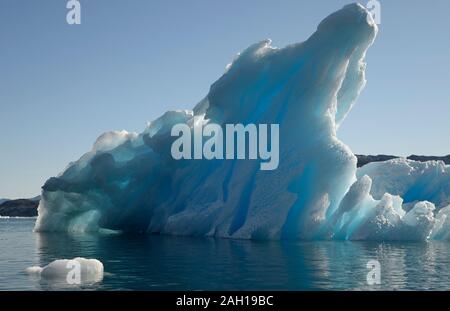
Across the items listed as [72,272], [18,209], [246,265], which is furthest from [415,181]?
[18,209]

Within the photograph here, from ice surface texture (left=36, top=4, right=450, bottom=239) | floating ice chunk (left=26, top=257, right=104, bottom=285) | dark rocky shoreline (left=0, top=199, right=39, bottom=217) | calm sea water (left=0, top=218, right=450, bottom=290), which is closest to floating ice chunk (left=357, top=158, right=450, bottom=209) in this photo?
ice surface texture (left=36, top=4, right=450, bottom=239)

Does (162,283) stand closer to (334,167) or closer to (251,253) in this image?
(251,253)

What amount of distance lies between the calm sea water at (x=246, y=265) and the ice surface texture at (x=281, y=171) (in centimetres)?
263

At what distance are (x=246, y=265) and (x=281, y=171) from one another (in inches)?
554

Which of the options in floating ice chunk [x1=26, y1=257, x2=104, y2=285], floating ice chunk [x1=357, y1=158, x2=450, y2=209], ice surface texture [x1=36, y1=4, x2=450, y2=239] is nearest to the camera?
floating ice chunk [x1=26, y1=257, x2=104, y2=285]

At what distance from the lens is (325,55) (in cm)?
3609

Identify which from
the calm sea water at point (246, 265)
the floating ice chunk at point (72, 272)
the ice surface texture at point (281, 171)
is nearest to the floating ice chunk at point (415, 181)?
the ice surface texture at point (281, 171)

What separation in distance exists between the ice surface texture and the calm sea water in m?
2.63

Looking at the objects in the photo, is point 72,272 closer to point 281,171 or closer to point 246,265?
point 246,265

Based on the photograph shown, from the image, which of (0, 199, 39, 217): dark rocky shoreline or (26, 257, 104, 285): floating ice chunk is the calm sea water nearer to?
(26, 257, 104, 285): floating ice chunk

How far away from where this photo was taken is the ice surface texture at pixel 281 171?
35250 millimetres

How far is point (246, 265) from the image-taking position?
22125mm

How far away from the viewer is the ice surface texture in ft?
116
